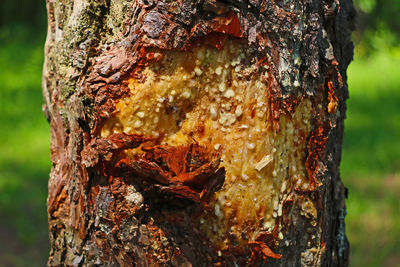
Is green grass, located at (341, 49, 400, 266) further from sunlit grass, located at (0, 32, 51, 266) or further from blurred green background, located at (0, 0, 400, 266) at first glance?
sunlit grass, located at (0, 32, 51, 266)

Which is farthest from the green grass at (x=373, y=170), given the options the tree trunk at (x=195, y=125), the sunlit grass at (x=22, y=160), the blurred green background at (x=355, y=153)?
the sunlit grass at (x=22, y=160)

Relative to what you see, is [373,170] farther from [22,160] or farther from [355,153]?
[22,160]

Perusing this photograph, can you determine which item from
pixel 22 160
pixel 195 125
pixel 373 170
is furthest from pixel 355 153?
pixel 195 125

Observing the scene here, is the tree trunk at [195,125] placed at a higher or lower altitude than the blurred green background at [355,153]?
lower

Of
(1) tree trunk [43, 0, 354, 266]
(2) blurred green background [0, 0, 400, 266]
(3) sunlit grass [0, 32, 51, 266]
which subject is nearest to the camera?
(1) tree trunk [43, 0, 354, 266]

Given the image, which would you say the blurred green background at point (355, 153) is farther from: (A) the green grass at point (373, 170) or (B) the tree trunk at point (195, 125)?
(B) the tree trunk at point (195, 125)

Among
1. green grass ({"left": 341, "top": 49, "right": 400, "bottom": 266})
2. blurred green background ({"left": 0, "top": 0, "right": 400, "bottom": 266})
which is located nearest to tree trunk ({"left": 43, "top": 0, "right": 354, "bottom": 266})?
blurred green background ({"left": 0, "top": 0, "right": 400, "bottom": 266})

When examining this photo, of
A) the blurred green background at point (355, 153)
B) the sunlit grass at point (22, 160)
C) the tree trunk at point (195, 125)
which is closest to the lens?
the tree trunk at point (195, 125)
